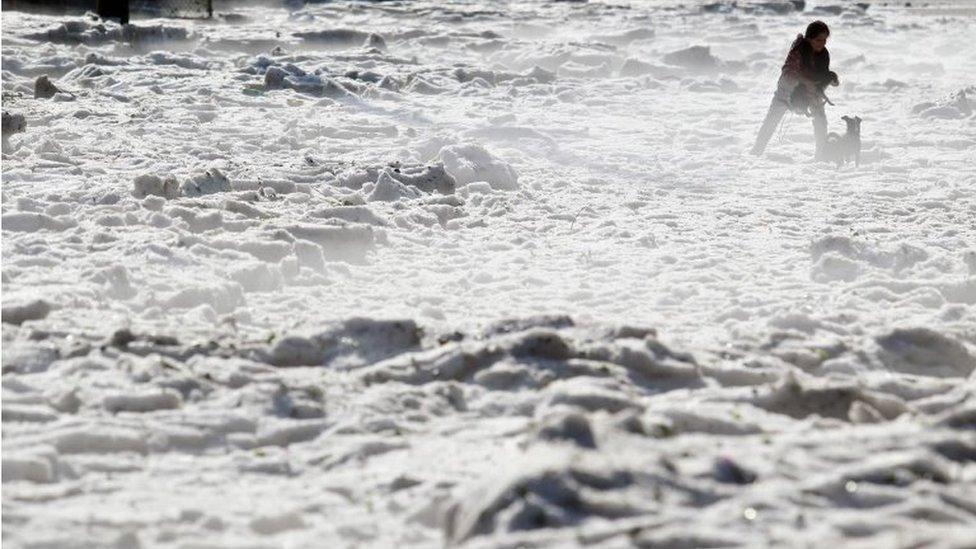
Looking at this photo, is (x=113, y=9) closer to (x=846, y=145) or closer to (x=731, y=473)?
(x=846, y=145)

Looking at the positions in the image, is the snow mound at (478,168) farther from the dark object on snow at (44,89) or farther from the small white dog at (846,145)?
the dark object on snow at (44,89)

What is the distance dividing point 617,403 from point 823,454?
2.52 ft

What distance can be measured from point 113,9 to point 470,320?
12902 millimetres

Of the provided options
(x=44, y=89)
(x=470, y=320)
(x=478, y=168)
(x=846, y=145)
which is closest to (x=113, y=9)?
(x=44, y=89)

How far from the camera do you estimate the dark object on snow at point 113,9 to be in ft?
52.4

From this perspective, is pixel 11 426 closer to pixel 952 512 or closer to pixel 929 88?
pixel 952 512

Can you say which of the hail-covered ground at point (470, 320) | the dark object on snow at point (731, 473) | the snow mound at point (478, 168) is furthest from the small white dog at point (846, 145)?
the dark object on snow at point (731, 473)

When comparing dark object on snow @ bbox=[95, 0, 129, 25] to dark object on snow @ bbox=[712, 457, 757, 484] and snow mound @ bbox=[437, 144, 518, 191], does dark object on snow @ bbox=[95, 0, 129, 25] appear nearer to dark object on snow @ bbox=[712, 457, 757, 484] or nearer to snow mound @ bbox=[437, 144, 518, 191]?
snow mound @ bbox=[437, 144, 518, 191]

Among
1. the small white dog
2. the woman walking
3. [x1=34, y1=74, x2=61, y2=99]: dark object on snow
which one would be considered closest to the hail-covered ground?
[x1=34, y1=74, x2=61, y2=99]: dark object on snow

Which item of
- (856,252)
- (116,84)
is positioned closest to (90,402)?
(856,252)

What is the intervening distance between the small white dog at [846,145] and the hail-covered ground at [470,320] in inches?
8.2

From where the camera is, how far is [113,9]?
16.3 metres

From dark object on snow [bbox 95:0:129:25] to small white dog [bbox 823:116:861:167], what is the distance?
34.0 ft

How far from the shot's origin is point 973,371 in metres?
4.48
